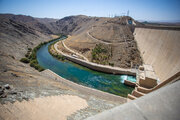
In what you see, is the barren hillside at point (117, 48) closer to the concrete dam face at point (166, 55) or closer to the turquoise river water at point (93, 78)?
the turquoise river water at point (93, 78)

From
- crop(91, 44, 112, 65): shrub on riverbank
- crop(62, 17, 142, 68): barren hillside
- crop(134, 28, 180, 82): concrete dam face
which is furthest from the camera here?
crop(91, 44, 112, 65): shrub on riverbank

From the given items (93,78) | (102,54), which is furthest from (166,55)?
(102,54)

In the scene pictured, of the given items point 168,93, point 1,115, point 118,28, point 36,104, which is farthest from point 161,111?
point 118,28

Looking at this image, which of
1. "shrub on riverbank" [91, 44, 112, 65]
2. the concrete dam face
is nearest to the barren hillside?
"shrub on riverbank" [91, 44, 112, 65]

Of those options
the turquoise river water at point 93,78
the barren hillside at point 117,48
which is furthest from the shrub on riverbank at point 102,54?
the turquoise river water at point 93,78

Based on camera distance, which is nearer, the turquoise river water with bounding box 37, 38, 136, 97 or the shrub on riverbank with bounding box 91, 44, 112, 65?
the turquoise river water with bounding box 37, 38, 136, 97

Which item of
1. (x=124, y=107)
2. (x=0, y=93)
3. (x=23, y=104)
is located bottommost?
(x=23, y=104)

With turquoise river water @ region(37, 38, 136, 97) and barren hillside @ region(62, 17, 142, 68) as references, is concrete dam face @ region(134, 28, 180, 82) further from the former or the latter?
barren hillside @ region(62, 17, 142, 68)

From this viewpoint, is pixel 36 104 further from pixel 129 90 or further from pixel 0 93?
pixel 129 90

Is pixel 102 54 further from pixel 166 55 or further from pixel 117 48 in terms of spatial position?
pixel 166 55

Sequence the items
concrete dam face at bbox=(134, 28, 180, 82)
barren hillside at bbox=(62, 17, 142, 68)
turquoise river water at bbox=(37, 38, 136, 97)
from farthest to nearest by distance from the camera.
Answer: barren hillside at bbox=(62, 17, 142, 68) < turquoise river water at bbox=(37, 38, 136, 97) < concrete dam face at bbox=(134, 28, 180, 82)

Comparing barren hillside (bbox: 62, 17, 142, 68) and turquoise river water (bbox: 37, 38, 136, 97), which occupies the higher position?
barren hillside (bbox: 62, 17, 142, 68)
